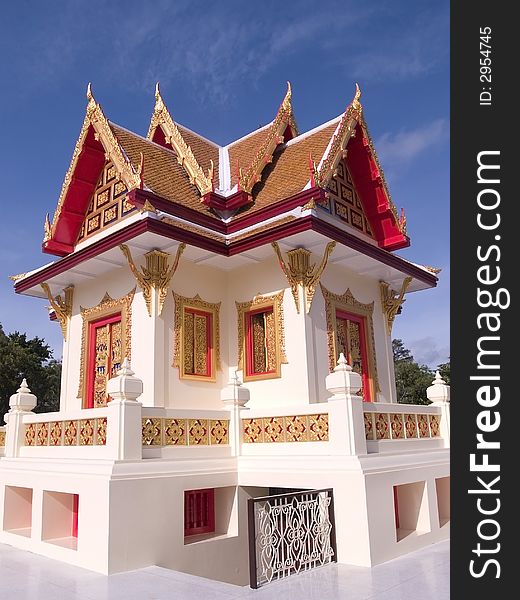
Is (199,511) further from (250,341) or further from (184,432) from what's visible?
(250,341)

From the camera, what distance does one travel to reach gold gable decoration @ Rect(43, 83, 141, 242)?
9117 millimetres

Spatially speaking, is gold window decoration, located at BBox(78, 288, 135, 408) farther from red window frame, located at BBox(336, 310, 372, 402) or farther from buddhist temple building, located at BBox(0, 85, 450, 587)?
red window frame, located at BBox(336, 310, 372, 402)

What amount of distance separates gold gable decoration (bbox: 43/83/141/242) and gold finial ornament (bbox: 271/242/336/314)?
252 cm

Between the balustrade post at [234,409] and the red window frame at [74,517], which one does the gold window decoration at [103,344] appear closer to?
the red window frame at [74,517]

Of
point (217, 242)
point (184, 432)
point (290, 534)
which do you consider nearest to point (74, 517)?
point (184, 432)

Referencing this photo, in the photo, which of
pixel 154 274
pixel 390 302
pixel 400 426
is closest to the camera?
pixel 400 426

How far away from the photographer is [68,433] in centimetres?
757

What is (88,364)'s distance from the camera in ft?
32.6

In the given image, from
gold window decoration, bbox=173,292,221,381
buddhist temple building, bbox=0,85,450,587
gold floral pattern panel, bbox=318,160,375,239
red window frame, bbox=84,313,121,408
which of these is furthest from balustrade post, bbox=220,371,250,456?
gold floral pattern panel, bbox=318,160,375,239

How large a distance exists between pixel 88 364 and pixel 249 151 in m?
5.42

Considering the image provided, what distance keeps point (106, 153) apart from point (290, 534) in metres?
6.85

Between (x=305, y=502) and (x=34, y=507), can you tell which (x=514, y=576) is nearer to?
(x=305, y=502)

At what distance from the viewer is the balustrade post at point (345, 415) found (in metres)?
6.74

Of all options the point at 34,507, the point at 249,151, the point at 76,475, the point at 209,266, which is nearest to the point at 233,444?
the point at 76,475
